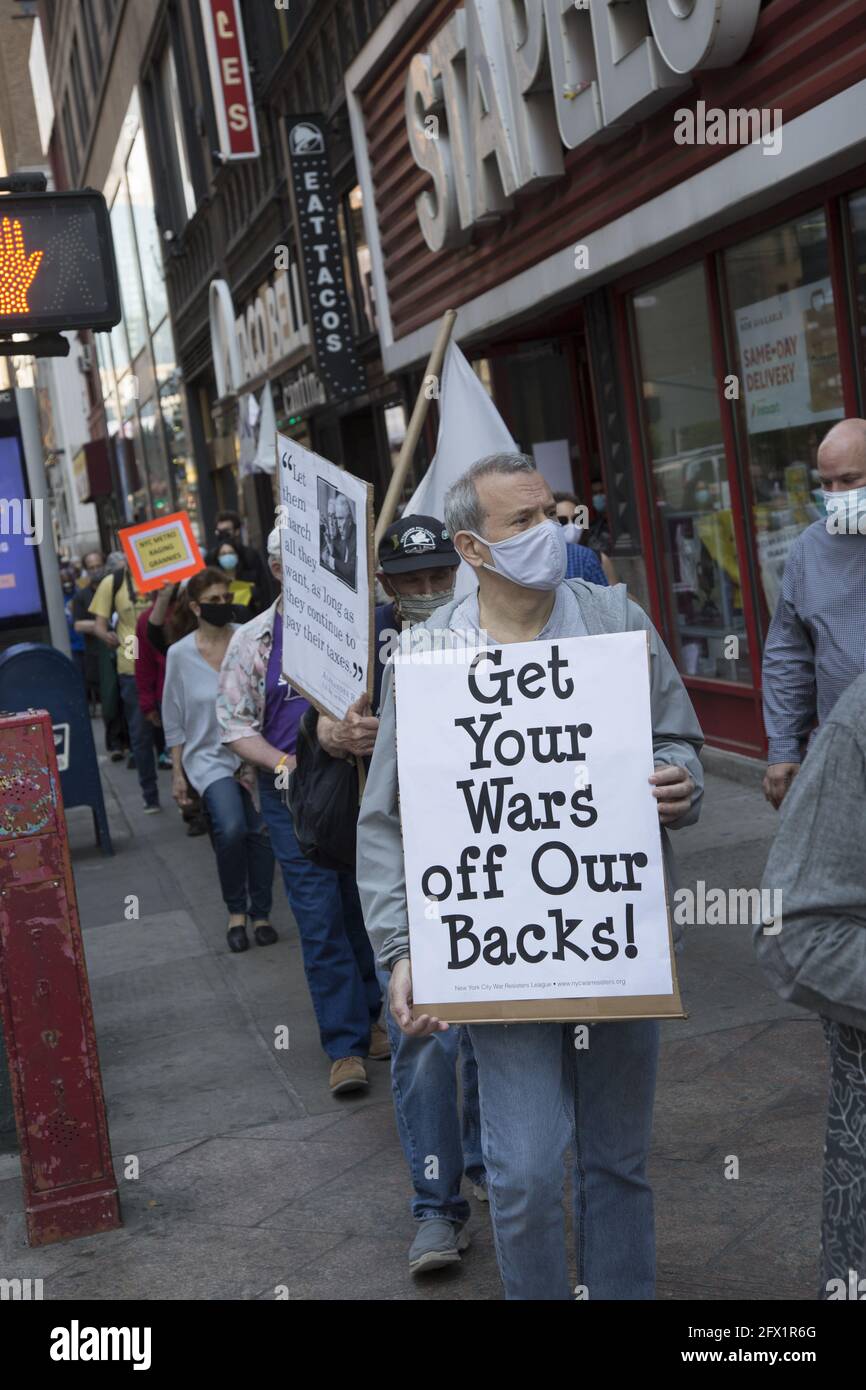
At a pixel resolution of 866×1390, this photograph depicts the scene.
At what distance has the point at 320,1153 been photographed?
5.21m

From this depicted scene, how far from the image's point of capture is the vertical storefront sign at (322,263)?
52.2 ft

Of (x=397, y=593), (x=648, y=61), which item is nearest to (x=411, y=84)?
(x=648, y=61)

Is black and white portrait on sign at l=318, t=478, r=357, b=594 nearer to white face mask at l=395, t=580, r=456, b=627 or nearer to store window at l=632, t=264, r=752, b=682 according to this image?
white face mask at l=395, t=580, r=456, b=627

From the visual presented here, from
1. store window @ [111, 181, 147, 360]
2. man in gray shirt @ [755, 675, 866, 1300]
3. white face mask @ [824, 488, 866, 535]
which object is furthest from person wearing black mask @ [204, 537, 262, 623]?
store window @ [111, 181, 147, 360]

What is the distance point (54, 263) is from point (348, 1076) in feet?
10.1

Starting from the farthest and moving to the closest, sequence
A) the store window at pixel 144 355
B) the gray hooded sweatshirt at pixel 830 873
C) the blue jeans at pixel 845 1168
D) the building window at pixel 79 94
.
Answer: the building window at pixel 79 94, the store window at pixel 144 355, the blue jeans at pixel 845 1168, the gray hooded sweatshirt at pixel 830 873

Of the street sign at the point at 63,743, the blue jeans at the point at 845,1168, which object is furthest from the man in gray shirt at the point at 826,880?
the street sign at the point at 63,743

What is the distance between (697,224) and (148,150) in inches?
892

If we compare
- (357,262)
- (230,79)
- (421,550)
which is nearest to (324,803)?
(421,550)

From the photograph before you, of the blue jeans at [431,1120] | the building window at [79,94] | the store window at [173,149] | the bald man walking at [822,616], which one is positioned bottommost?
the blue jeans at [431,1120]

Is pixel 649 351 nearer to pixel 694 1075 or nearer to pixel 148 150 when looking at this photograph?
pixel 694 1075

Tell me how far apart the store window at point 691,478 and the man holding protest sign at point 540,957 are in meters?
6.16

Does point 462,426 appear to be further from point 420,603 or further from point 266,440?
point 266,440

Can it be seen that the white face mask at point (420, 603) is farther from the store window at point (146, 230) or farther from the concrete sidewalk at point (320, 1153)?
the store window at point (146, 230)
